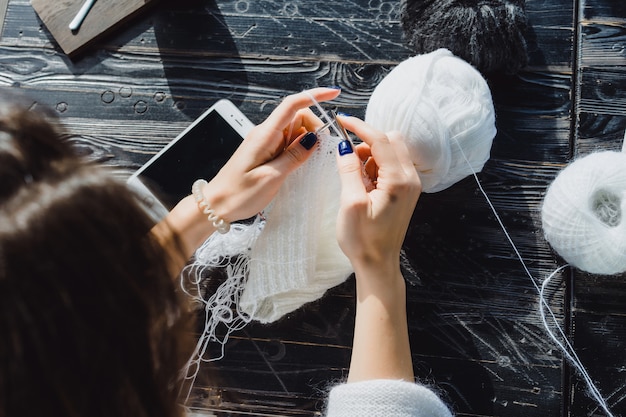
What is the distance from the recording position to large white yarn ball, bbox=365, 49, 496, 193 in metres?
0.65

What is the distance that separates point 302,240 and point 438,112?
0.23 m

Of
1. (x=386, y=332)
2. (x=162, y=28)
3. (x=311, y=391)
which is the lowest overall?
(x=311, y=391)

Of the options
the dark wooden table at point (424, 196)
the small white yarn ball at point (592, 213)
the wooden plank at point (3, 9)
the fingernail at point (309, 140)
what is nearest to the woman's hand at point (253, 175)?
the fingernail at point (309, 140)

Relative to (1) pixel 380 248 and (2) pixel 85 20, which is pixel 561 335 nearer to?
(1) pixel 380 248

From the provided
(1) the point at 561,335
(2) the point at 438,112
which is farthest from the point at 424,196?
(1) the point at 561,335

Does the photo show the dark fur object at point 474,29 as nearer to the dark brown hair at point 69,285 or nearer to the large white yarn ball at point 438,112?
the large white yarn ball at point 438,112

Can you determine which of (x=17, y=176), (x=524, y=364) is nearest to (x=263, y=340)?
(x=524, y=364)

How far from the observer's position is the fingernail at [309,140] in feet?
2.21

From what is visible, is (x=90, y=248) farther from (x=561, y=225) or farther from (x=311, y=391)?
(x=561, y=225)

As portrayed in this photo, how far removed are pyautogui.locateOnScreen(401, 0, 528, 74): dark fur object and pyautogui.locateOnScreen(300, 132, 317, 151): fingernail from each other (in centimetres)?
22

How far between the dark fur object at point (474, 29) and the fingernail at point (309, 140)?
0.22 m

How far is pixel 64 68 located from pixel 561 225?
2.52 ft

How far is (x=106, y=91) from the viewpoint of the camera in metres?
0.85

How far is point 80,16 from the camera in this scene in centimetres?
84
